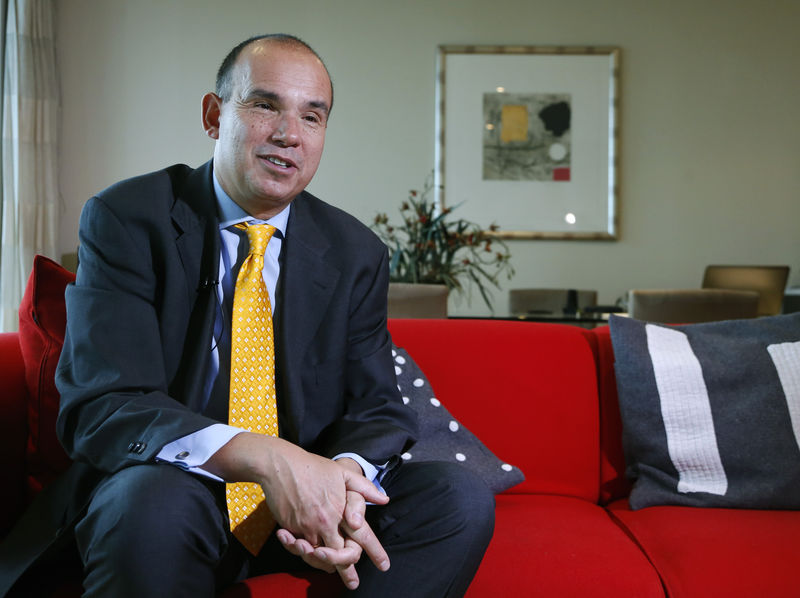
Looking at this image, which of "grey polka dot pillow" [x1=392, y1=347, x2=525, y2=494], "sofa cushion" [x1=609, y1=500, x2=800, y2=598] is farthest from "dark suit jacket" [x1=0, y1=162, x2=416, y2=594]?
"sofa cushion" [x1=609, y1=500, x2=800, y2=598]

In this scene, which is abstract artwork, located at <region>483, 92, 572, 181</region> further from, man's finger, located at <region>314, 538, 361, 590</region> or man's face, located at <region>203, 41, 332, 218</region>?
man's finger, located at <region>314, 538, 361, 590</region>

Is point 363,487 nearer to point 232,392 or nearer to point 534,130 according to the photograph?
point 232,392

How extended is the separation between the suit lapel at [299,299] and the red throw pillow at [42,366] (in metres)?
0.45

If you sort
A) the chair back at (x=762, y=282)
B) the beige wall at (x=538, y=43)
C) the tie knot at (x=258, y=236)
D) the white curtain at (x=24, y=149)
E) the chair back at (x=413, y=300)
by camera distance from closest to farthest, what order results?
1. the tie knot at (x=258, y=236)
2. the chair back at (x=413, y=300)
3. the chair back at (x=762, y=282)
4. the white curtain at (x=24, y=149)
5. the beige wall at (x=538, y=43)

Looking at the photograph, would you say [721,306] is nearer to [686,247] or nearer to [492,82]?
[686,247]

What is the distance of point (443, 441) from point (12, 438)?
2.74 ft

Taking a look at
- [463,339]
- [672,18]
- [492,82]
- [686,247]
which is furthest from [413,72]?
[463,339]

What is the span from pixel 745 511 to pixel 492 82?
4364 millimetres

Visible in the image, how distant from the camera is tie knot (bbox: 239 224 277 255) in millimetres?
1353

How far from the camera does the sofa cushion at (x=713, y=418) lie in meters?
1.58

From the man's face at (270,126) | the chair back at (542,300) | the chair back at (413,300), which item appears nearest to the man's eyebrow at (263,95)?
the man's face at (270,126)

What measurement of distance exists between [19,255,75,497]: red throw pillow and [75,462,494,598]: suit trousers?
37 cm

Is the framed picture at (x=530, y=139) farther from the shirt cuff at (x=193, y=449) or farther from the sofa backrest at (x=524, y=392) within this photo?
the shirt cuff at (x=193, y=449)

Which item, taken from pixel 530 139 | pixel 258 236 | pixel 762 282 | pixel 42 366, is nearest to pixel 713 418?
pixel 258 236
